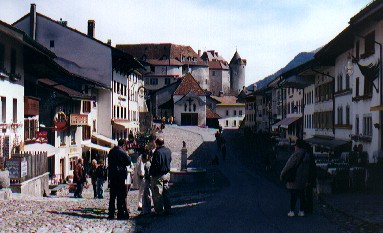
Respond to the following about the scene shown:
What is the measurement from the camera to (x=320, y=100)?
143 ft

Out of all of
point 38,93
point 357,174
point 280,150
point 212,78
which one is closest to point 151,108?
point 212,78

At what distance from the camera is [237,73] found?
16625 cm

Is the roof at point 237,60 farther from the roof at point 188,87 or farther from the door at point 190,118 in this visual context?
the door at point 190,118

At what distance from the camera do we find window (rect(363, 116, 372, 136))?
86.8 feet

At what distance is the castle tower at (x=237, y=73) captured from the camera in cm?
16500

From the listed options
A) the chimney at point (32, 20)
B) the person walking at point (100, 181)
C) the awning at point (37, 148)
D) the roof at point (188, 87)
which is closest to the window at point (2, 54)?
the awning at point (37, 148)

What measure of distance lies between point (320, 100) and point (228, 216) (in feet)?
107

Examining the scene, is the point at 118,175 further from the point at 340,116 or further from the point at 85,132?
the point at 85,132

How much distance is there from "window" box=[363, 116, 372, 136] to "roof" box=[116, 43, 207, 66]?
111 metres

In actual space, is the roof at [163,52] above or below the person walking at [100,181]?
above

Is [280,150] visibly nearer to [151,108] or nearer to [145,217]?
[145,217]

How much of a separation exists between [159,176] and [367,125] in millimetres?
17377

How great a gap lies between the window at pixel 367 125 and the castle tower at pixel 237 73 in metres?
137

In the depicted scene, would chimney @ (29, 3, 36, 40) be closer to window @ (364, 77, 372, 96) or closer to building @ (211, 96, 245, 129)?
window @ (364, 77, 372, 96)
